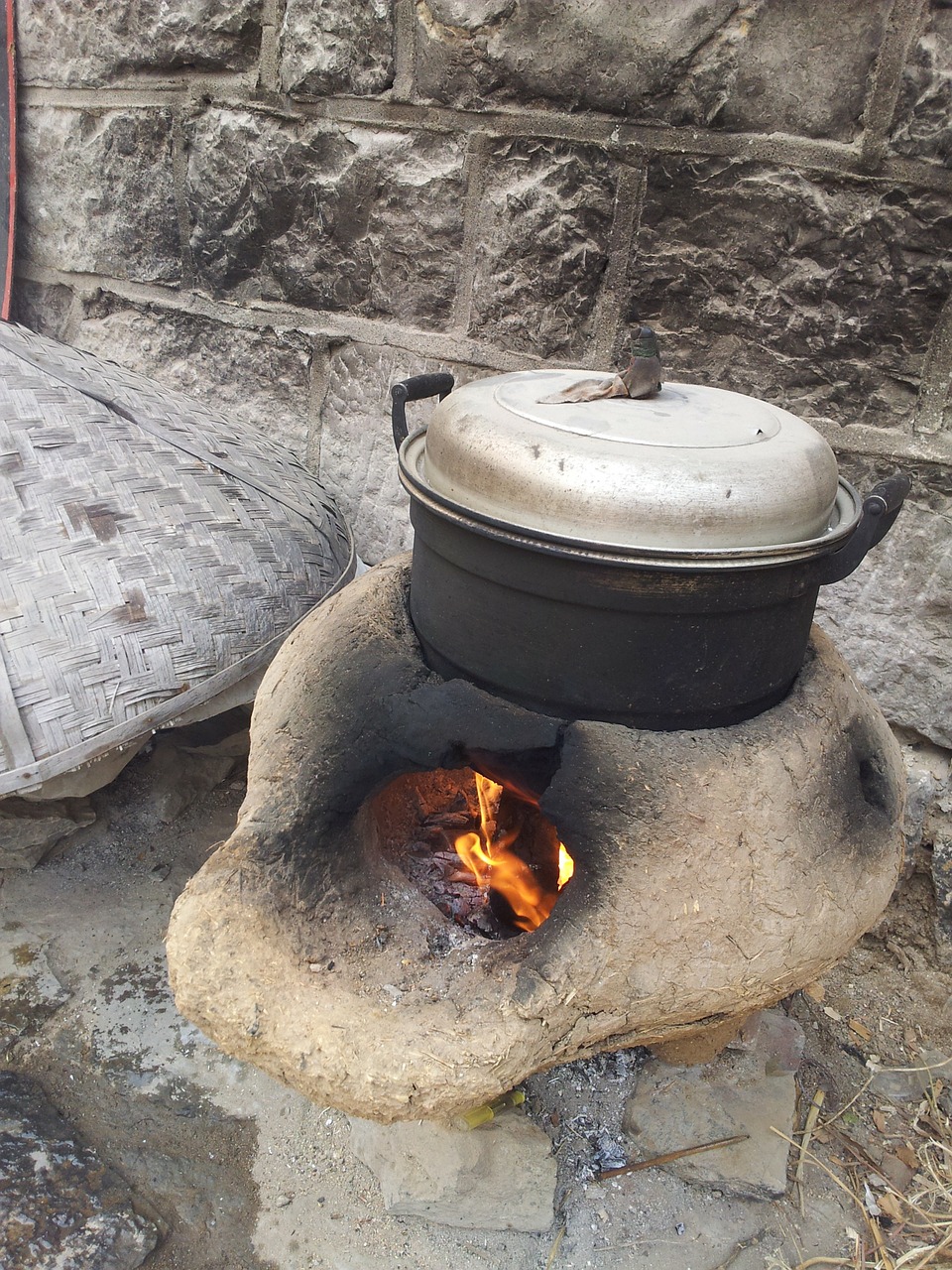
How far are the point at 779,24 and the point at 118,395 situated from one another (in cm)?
146

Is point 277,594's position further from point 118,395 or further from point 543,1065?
point 543,1065

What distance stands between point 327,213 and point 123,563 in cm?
98

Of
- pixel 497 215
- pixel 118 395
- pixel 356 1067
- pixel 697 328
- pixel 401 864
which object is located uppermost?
pixel 497 215

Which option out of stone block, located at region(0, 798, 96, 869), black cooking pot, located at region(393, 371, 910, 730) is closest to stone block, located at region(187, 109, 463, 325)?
black cooking pot, located at region(393, 371, 910, 730)

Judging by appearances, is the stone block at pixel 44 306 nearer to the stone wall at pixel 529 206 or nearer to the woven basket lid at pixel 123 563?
the stone wall at pixel 529 206

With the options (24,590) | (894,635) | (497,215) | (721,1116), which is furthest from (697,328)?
(721,1116)

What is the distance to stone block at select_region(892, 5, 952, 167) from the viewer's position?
1.44m

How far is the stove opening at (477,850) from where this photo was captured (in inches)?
59.1

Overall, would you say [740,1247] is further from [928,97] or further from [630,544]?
[928,97]

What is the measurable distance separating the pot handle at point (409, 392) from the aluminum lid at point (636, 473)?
0.31 feet

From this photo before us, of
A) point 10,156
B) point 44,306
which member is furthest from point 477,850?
point 10,156

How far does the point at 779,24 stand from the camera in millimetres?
1522

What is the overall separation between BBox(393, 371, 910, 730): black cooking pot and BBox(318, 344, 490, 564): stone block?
3.02 feet

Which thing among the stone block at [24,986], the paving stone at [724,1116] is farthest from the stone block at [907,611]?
the stone block at [24,986]
